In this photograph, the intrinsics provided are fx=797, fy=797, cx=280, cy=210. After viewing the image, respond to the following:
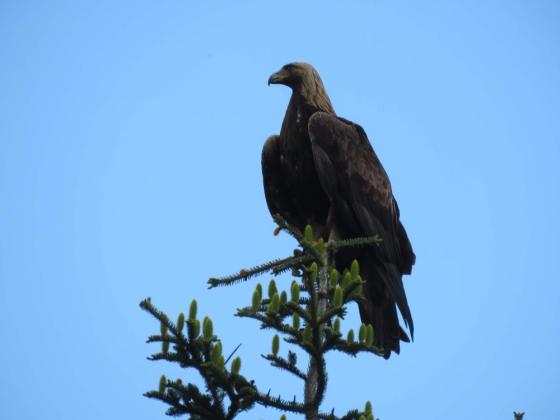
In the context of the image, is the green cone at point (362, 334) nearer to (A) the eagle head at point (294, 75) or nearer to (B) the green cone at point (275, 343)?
(B) the green cone at point (275, 343)

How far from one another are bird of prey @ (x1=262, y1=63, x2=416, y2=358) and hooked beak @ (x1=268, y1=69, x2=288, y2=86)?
14.1 inches

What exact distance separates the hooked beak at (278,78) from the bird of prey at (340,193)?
1.18 ft

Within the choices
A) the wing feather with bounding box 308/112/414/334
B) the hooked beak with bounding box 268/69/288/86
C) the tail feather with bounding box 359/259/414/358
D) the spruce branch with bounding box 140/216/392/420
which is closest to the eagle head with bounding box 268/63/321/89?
the hooked beak with bounding box 268/69/288/86

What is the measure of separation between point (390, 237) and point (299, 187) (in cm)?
101

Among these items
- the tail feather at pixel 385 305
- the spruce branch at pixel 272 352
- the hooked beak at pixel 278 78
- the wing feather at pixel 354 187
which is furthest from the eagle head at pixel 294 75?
the spruce branch at pixel 272 352

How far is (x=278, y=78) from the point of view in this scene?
28.5 ft

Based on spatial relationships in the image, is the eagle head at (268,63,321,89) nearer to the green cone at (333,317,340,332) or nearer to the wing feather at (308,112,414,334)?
the wing feather at (308,112,414,334)

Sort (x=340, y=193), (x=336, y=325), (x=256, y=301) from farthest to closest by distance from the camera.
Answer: (x=340, y=193), (x=256, y=301), (x=336, y=325)

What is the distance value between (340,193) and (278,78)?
1870 millimetres

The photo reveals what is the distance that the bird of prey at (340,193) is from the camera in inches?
273

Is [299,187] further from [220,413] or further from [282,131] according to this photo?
[220,413]

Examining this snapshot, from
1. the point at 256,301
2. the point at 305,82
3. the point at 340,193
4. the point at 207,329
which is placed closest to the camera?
the point at 207,329

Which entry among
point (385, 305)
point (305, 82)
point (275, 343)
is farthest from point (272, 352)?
point (305, 82)

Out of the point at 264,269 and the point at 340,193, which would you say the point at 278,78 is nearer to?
the point at 340,193
